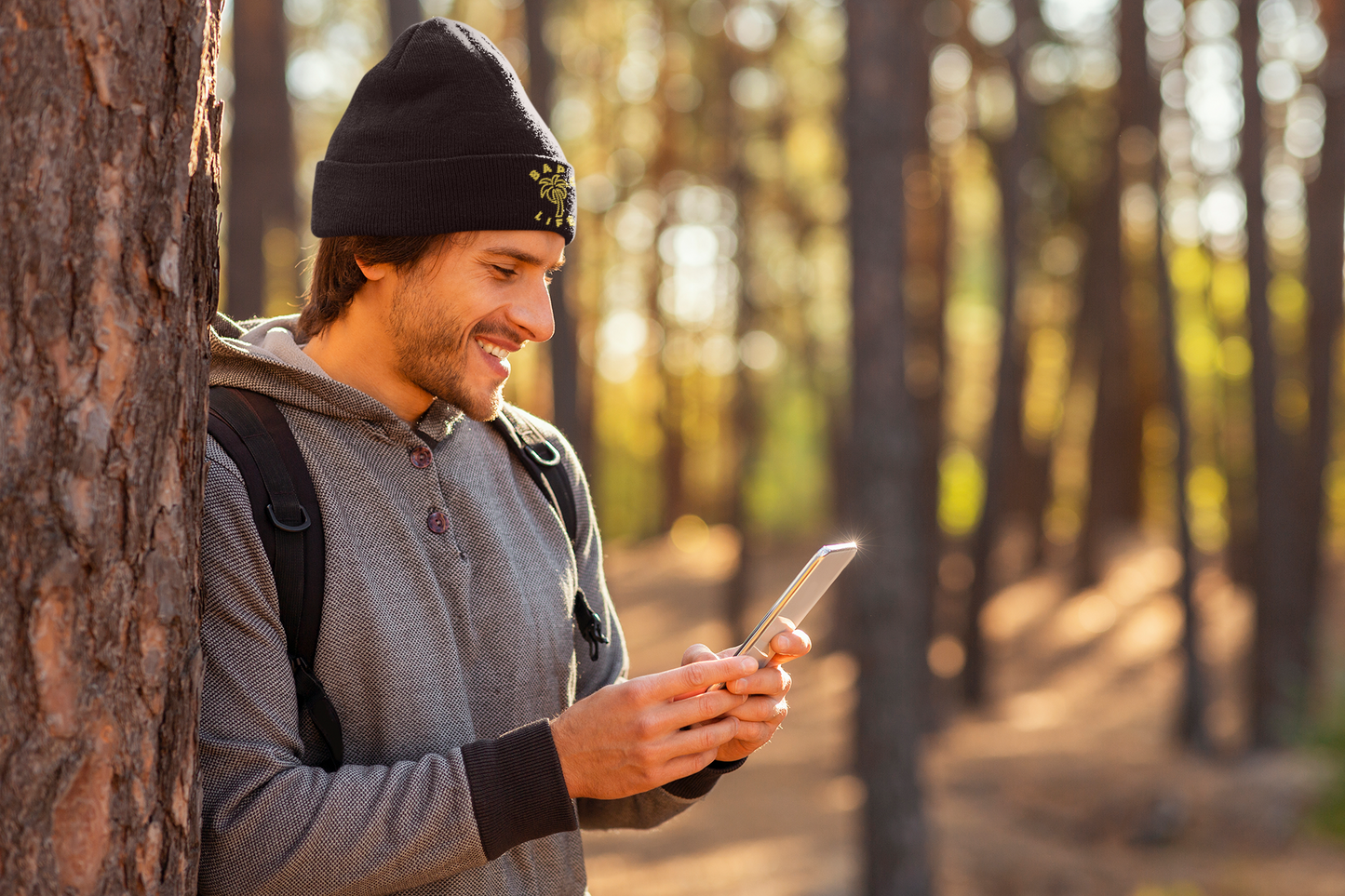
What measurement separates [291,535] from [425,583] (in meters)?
0.23

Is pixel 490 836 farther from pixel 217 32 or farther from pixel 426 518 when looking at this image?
pixel 217 32

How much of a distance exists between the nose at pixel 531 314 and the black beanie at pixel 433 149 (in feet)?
0.36

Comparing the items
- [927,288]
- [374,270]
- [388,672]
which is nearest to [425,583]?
[388,672]

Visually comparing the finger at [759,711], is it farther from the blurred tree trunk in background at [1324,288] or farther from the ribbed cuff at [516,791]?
the blurred tree trunk in background at [1324,288]

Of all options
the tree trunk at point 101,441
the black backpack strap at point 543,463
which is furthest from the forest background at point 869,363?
the black backpack strap at point 543,463

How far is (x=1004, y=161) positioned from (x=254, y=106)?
24.1 feet

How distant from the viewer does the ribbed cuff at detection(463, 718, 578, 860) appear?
5.74 feet

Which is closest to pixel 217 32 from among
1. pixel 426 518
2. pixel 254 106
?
pixel 426 518

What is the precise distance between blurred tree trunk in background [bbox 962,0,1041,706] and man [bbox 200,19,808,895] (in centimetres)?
1117

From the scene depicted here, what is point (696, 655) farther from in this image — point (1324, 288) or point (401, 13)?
point (1324, 288)

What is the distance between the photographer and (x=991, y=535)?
1361 cm

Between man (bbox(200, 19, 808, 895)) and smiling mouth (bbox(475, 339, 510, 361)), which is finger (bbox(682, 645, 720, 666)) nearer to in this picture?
man (bbox(200, 19, 808, 895))

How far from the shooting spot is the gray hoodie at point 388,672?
171 cm

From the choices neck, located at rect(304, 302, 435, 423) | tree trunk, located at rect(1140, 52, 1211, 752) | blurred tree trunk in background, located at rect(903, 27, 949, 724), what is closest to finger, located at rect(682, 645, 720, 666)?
neck, located at rect(304, 302, 435, 423)
